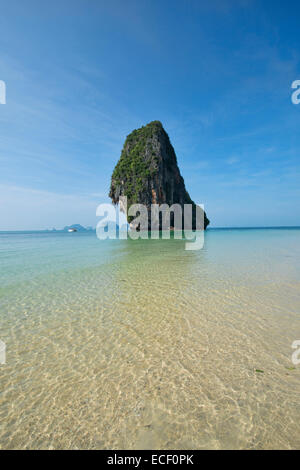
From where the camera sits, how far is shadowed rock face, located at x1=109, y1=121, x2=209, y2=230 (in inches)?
2229

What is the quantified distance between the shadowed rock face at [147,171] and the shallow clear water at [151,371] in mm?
51708

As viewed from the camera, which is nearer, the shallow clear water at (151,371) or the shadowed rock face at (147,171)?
the shallow clear water at (151,371)

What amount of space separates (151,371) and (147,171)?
188 feet

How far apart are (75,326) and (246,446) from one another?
3.69m

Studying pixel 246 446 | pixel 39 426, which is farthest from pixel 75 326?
pixel 246 446

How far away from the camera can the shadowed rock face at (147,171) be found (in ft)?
186

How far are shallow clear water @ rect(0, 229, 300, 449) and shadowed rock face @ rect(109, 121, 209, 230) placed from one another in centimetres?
5171

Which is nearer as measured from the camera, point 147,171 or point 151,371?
point 151,371

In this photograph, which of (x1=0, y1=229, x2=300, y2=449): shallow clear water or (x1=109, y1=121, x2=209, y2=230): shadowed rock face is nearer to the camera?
(x1=0, y1=229, x2=300, y2=449): shallow clear water

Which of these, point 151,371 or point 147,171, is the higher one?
point 147,171

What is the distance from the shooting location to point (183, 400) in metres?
2.57

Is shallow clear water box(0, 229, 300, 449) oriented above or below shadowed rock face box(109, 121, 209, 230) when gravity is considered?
below

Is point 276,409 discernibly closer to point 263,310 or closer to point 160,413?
point 160,413

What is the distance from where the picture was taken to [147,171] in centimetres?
5659
